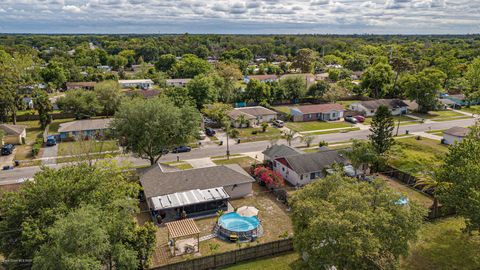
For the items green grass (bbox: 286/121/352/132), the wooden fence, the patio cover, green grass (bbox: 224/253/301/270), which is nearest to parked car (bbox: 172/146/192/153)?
green grass (bbox: 286/121/352/132)

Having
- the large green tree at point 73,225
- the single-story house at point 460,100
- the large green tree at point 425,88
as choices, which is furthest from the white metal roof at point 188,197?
the single-story house at point 460,100

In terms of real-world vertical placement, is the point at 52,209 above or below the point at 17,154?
above

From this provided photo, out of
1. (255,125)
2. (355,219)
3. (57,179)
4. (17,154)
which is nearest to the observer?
(355,219)

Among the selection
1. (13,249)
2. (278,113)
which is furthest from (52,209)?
(278,113)

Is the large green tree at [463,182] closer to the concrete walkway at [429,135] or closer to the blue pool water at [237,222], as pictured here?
the blue pool water at [237,222]

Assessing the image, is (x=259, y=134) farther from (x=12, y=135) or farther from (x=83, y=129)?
(x=12, y=135)

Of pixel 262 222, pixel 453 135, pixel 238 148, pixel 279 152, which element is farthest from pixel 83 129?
pixel 453 135

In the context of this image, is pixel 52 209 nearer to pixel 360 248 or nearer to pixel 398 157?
pixel 360 248

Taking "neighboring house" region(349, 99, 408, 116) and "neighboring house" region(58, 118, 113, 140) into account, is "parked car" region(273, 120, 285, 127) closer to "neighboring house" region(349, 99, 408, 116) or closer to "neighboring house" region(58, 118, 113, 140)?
"neighboring house" region(349, 99, 408, 116)
